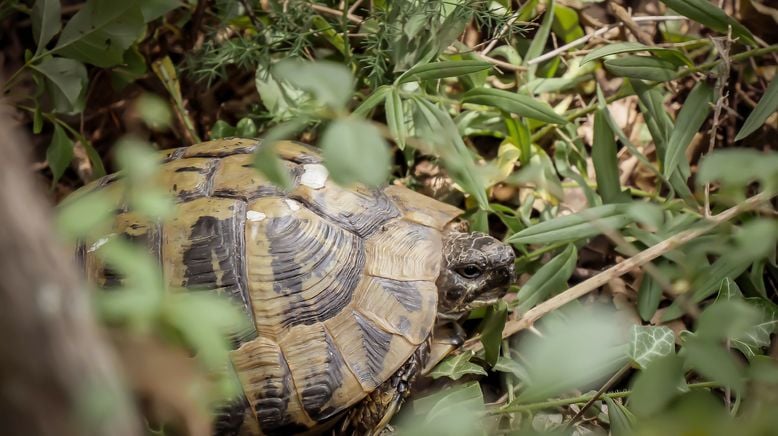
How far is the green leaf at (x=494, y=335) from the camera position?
7.43 ft

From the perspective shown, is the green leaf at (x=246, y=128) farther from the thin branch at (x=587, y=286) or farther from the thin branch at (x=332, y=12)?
the thin branch at (x=587, y=286)

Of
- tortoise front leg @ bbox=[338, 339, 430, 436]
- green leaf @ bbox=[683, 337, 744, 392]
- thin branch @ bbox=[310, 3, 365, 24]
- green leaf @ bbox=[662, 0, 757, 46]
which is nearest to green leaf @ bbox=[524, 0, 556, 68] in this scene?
green leaf @ bbox=[662, 0, 757, 46]

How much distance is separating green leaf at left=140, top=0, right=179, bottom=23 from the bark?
1577mm

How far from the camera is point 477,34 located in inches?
119

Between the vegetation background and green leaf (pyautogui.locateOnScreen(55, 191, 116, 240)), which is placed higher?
green leaf (pyautogui.locateOnScreen(55, 191, 116, 240))

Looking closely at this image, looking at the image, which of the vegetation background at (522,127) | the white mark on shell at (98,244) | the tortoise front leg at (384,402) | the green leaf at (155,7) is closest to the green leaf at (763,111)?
the vegetation background at (522,127)

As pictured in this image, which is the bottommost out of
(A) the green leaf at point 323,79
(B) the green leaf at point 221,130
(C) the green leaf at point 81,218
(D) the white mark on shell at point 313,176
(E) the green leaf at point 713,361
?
(B) the green leaf at point 221,130

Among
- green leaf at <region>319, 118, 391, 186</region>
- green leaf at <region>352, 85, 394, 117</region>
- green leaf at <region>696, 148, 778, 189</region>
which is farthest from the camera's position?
green leaf at <region>352, 85, 394, 117</region>

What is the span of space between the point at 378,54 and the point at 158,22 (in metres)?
1.04

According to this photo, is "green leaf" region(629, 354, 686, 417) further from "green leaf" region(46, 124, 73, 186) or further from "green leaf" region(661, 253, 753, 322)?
"green leaf" region(46, 124, 73, 186)

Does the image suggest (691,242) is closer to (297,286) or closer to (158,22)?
(297,286)

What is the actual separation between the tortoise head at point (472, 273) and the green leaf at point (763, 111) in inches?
32.6

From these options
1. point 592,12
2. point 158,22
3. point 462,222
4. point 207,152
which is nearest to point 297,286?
point 207,152

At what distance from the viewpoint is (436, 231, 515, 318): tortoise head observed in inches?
90.7
